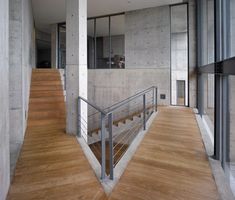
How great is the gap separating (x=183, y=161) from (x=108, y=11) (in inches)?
269

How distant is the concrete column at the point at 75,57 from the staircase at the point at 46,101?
850 mm

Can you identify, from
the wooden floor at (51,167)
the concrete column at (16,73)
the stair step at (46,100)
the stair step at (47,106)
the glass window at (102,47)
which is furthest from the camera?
the glass window at (102,47)

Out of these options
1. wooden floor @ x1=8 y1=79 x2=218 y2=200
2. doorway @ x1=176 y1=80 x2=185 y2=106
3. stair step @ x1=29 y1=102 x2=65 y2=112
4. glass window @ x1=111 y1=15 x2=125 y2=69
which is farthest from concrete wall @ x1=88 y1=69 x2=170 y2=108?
wooden floor @ x1=8 y1=79 x2=218 y2=200

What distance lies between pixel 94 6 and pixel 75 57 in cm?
422

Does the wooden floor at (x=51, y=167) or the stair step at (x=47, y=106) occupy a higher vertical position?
the stair step at (x=47, y=106)

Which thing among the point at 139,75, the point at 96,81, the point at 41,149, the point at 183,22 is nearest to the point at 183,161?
the point at 41,149

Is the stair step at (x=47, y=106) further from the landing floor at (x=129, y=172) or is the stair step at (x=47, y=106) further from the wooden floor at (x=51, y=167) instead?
the landing floor at (x=129, y=172)

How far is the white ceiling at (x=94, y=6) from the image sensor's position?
23.4 ft

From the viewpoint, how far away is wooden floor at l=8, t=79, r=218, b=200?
231 cm

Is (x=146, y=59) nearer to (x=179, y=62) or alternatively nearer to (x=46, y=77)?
(x=179, y=62)

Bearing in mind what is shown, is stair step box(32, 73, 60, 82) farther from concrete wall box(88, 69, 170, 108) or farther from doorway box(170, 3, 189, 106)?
doorway box(170, 3, 189, 106)

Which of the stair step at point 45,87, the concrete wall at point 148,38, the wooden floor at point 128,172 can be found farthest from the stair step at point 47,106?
the concrete wall at point 148,38

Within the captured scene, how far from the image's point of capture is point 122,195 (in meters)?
2.31

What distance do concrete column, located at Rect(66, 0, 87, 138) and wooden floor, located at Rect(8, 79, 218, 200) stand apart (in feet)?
1.79
